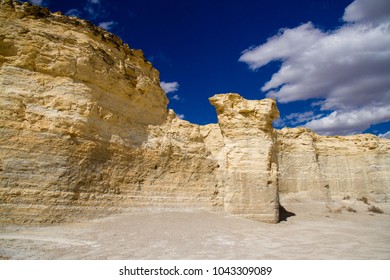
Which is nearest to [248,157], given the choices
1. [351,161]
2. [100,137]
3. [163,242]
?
[100,137]

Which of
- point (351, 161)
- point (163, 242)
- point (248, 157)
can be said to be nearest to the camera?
point (163, 242)

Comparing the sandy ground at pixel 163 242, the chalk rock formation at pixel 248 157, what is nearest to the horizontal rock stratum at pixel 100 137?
the chalk rock formation at pixel 248 157

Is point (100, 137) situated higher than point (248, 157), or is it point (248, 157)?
point (100, 137)

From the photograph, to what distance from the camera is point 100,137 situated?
9.99 meters

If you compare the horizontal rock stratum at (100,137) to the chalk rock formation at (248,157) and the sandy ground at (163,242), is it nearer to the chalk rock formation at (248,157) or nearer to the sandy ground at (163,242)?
the chalk rock formation at (248,157)

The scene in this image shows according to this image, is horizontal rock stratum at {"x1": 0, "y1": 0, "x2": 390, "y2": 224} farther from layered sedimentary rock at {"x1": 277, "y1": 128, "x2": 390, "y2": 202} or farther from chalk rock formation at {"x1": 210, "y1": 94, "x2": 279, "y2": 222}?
layered sedimentary rock at {"x1": 277, "y1": 128, "x2": 390, "y2": 202}

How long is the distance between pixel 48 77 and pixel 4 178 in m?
3.53

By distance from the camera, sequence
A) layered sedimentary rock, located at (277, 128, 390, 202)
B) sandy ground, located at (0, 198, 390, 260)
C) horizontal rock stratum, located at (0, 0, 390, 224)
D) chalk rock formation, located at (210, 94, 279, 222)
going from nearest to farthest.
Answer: sandy ground, located at (0, 198, 390, 260) < horizontal rock stratum, located at (0, 0, 390, 224) < chalk rock formation, located at (210, 94, 279, 222) < layered sedimentary rock, located at (277, 128, 390, 202)

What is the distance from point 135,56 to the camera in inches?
509

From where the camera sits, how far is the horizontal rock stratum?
27.1 feet

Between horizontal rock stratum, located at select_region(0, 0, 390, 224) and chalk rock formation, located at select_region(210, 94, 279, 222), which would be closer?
horizontal rock stratum, located at select_region(0, 0, 390, 224)

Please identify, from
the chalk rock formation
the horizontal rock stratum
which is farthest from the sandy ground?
the chalk rock formation

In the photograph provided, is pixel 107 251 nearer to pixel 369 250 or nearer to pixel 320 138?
pixel 369 250

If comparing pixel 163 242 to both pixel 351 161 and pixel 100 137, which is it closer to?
pixel 100 137
